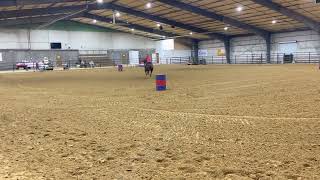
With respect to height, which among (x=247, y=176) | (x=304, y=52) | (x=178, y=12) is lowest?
(x=247, y=176)

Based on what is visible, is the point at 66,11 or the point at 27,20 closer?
the point at 66,11

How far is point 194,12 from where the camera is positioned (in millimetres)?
35406

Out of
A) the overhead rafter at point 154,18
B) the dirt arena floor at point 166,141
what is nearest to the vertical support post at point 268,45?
the overhead rafter at point 154,18

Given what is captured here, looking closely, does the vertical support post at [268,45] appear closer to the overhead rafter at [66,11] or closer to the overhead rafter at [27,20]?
the overhead rafter at [66,11]

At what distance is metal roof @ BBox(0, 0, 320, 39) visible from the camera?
31062 mm

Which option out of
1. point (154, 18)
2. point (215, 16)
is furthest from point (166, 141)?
point (154, 18)

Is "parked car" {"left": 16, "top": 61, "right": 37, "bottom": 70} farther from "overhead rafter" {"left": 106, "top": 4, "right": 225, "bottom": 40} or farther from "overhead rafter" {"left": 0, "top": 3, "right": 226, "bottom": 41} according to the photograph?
"overhead rafter" {"left": 106, "top": 4, "right": 225, "bottom": 40}

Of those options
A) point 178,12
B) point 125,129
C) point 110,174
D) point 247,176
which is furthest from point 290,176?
point 178,12

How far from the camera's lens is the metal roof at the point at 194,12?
31.1 meters

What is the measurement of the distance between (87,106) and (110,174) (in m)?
5.80

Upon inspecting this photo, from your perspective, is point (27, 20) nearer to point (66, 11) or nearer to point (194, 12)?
point (66, 11)

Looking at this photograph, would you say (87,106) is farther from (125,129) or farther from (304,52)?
(304,52)

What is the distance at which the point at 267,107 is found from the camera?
808cm

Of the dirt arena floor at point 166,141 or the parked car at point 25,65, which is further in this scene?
the parked car at point 25,65
